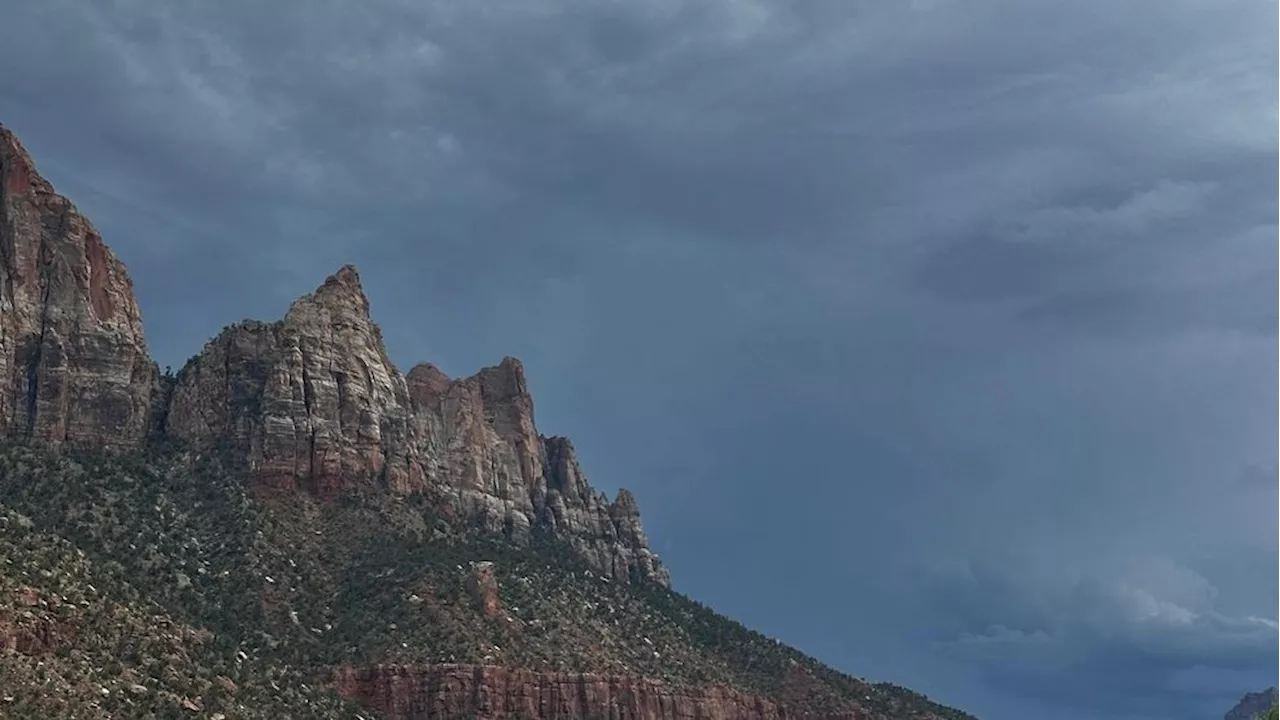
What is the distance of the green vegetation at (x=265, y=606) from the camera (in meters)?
110

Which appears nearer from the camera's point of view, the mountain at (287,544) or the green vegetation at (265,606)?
the green vegetation at (265,606)

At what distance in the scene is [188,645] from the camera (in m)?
123

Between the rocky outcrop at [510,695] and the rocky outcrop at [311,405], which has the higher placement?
the rocky outcrop at [311,405]

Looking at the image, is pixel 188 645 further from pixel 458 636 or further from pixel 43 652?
pixel 458 636

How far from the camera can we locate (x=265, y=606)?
147m

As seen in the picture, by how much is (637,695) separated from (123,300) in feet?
241

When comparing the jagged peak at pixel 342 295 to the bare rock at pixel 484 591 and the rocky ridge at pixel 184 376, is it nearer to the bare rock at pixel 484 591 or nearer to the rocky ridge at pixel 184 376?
the rocky ridge at pixel 184 376

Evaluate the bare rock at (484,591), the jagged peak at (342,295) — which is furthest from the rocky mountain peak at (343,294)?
the bare rock at (484,591)

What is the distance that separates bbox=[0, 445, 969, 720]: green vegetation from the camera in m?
110

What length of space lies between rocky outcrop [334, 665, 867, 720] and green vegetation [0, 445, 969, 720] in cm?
233

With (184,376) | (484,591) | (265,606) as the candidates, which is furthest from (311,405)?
(265,606)

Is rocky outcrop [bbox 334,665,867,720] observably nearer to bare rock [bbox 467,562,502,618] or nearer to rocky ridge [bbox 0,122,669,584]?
bare rock [bbox 467,562,502,618]

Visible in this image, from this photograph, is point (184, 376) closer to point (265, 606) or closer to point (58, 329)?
point (58, 329)

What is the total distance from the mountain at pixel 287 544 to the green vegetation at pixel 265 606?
34 centimetres
